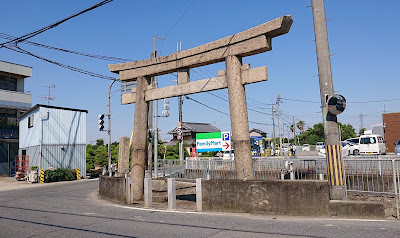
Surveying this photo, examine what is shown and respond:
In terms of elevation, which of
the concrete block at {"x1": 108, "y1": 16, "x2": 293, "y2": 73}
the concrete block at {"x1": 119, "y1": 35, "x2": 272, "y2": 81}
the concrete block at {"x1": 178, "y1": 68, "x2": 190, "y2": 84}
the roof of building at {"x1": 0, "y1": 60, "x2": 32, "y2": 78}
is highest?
the roof of building at {"x1": 0, "y1": 60, "x2": 32, "y2": 78}

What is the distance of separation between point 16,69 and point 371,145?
41179mm

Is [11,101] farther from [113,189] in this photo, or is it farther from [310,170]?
[310,170]

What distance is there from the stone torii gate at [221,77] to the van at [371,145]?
21.6 metres

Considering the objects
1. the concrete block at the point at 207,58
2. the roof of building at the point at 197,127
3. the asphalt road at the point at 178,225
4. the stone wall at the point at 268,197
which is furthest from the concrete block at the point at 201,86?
the roof of building at the point at 197,127

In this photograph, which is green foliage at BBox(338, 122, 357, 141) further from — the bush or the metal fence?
the bush

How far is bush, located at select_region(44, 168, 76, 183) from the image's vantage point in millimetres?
25641

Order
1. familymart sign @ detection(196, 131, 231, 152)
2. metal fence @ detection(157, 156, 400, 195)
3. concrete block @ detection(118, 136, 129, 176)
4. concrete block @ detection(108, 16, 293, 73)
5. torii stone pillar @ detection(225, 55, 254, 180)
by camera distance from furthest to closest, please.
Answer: familymart sign @ detection(196, 131, 231, 152), concrete block @ detection(118, 136, 129, 176), torii stone pillar @ detection(225, 55, 254, 180), metal fence @ detection(157, 156, 400, 195), concrete block @ detection(108, 16, 293, 73)

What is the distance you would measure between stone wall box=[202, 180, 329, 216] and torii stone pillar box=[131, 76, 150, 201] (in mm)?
4135

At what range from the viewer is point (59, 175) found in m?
26.5

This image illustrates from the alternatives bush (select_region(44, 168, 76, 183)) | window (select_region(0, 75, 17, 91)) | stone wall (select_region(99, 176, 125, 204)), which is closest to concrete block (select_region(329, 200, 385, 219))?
stone wall (select_region(99, 176, 125, 204))

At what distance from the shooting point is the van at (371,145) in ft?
88.0

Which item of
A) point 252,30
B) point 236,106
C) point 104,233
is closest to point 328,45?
point 252,30

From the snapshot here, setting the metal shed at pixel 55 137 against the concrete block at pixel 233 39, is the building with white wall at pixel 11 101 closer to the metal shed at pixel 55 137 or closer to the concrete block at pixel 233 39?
the metal shed at pixel 55 137

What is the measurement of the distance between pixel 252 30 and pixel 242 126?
3108 millimetres
